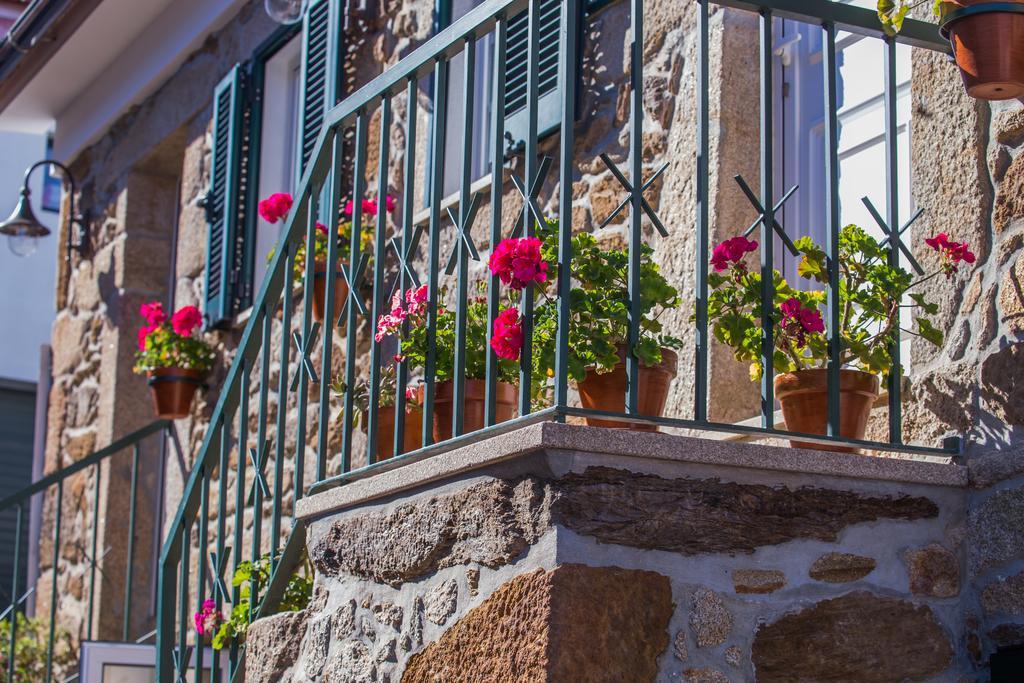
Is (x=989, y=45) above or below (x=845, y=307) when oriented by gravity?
above

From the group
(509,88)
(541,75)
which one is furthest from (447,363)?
(509,88)

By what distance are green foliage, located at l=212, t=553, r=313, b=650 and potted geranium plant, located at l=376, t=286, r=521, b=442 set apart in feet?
2.60

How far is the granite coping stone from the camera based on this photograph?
2.91 meters

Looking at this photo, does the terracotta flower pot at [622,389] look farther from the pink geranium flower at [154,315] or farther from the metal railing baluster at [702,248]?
the pink geranium flower at [154,315]

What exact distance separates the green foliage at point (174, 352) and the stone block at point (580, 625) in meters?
4.33

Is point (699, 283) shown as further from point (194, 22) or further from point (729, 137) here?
point (194, 22)

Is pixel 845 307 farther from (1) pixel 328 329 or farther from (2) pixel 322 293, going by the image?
(2) pixel 322 293

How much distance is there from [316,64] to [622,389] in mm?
3699

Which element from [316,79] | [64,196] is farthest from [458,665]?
[64,196]

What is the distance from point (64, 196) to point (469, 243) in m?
6.61

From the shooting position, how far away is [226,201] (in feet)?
23.5

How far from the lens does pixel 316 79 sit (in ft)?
21.6

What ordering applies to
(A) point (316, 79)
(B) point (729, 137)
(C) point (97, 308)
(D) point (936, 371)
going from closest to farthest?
(D) point (936, 371) < (B) point (729, 137) < (A) point (316, 79) < (C) point (97, 308)

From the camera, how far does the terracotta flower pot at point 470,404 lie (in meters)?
3.68
